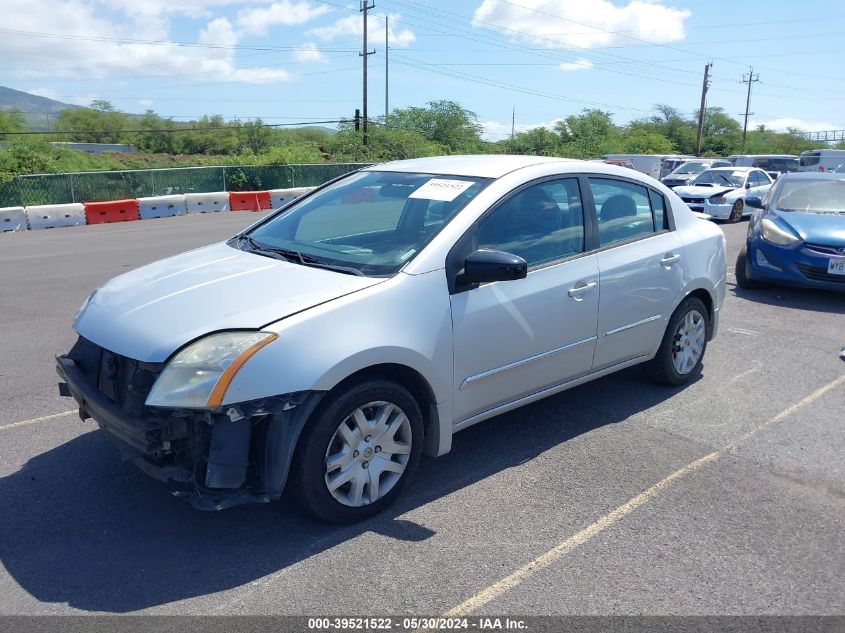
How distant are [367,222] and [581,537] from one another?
7.34ft

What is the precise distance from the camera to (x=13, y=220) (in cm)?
1816

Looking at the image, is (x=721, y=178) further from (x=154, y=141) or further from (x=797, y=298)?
(x=154, y=141)

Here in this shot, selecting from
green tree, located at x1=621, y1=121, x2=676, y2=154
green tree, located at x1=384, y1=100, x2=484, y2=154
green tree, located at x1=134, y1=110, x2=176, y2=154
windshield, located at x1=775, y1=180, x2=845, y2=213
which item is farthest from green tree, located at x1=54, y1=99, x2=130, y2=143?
windshield, located at x1=775, y1=180, x2=845, y2=213

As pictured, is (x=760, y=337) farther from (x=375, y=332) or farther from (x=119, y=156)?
(x=119, y=156)

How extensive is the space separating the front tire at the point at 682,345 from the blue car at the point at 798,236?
3.49 meters

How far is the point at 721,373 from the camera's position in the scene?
235 inches

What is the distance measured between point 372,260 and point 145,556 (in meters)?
1.79

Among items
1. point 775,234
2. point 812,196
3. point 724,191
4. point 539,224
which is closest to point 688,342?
point 539,224

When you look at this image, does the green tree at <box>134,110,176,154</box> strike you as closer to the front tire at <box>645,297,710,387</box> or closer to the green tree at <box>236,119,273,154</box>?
the green tree at <box>236,119,273,154</box>

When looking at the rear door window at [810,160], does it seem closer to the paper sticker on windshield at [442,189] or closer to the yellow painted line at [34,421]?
the paper sticker on windshield at [442,189]

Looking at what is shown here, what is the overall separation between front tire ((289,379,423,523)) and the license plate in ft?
21.4

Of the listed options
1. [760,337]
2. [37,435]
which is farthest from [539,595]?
[760,337]

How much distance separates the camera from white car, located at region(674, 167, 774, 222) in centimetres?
1842

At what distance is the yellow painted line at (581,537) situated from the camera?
9.76 feet
